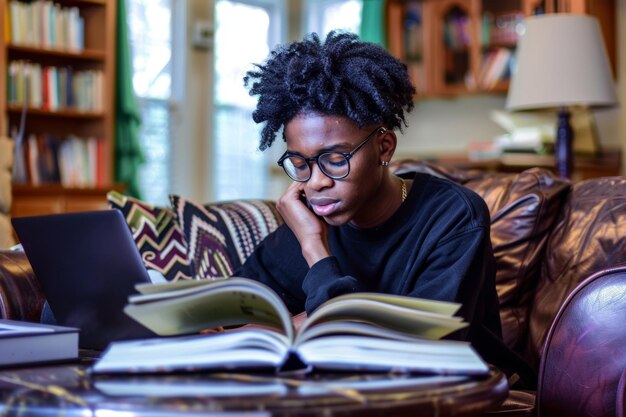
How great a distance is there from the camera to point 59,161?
4.79m

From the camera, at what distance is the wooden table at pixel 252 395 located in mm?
811

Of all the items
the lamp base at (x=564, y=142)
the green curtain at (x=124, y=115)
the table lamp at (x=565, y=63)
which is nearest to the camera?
the table lamp at (x=565, y=63)

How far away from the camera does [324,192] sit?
1.41 metres

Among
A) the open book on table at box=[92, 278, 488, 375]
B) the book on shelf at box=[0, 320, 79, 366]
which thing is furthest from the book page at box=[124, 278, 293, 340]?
the book on shelf at box=[0, 320, 79, 366]

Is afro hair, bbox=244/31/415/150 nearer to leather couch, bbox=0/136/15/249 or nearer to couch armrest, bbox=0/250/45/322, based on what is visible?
couch armrest, bbox=0/250/45/322

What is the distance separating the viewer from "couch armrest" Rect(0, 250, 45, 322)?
69.2 inches

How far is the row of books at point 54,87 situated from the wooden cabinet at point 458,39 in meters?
1.96

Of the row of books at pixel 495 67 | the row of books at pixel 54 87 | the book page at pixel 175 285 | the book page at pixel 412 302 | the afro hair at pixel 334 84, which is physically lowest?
the book page at pixel 412 302

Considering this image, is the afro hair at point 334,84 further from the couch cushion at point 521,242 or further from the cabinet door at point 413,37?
the cabinet door at point 413,37

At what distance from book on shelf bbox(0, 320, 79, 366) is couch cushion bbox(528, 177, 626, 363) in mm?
1052

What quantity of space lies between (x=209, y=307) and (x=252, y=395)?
24 cm

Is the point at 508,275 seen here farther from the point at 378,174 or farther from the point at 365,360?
the point at 365,360

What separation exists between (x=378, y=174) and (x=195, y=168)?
171 inches

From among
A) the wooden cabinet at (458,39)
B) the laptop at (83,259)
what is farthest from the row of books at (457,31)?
the laptop at (83,259)
